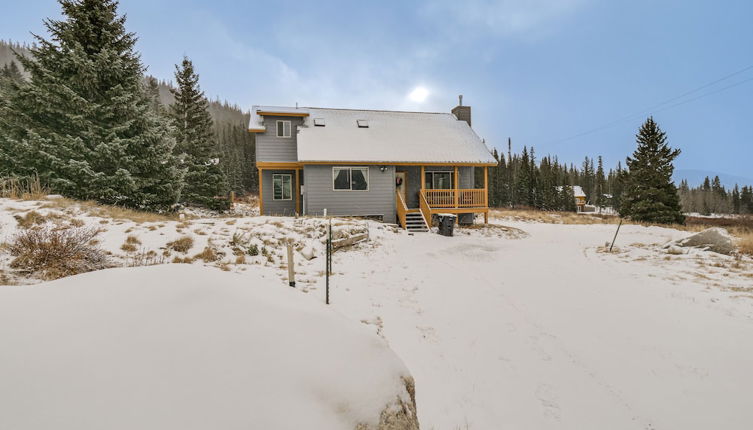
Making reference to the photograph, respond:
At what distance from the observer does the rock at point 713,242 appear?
9.11 m

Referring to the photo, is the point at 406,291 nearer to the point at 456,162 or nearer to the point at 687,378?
the point at 687,378

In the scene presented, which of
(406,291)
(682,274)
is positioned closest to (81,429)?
(406,291)

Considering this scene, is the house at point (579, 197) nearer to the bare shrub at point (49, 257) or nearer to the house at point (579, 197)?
the house at point (579, 197)

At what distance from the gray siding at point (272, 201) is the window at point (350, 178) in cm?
283

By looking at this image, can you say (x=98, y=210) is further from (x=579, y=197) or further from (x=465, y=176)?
(x=579, y=197)

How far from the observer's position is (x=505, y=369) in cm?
412

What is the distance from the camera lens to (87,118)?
9.88 m

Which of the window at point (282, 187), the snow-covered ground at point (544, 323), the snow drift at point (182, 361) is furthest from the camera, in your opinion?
the window at point (282, 187)

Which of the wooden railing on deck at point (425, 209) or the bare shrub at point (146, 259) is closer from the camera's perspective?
the bare shrub at point (146, 259)

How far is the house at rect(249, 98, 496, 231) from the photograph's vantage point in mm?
14844

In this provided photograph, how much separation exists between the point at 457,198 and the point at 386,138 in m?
5.08

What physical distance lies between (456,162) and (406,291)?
10695mm

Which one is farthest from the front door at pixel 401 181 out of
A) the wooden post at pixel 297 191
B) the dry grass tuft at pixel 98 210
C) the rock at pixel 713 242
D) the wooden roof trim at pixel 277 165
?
the dry grass tuft at pixel 98 210

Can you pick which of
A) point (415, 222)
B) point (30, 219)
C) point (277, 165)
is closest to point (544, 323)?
point (415, 222)
